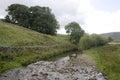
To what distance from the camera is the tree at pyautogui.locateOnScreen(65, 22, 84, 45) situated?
4808 inches

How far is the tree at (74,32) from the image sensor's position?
122 m

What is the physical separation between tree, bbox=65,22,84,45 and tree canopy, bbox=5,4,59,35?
9659 mm

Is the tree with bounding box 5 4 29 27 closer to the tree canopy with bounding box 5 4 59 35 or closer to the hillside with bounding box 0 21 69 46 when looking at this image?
the tree canopy with bounding box 5 4 59 35

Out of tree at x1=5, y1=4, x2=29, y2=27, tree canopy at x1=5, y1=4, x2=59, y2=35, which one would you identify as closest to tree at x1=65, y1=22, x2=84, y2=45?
tree canopy at x1=5, y1=4, x2=59, y2=35

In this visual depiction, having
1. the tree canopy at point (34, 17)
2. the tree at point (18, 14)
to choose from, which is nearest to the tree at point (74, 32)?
the tree canopy at point (34, 17)

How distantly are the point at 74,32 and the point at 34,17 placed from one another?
74.3ft

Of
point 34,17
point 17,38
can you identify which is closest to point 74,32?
point 34,17

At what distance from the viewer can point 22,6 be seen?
417 ft

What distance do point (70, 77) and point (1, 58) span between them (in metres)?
17.6

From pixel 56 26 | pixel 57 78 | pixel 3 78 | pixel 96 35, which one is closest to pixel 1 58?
pixel 3 78

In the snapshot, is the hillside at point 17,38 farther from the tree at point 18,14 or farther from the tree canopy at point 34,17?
the tree at point 18,14

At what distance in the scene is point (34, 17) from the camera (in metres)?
124

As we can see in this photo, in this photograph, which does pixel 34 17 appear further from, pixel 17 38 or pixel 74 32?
pixel 17 38

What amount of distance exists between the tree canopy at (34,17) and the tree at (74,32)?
31.7 ft
